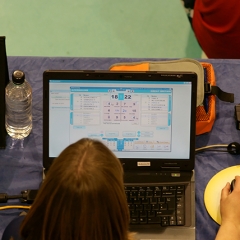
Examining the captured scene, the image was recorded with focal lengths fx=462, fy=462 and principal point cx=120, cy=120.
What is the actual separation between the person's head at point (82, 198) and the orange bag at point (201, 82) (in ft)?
1.66

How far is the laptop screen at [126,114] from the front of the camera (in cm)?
108

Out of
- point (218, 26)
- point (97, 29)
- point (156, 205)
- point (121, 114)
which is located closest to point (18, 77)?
point (121, 114)

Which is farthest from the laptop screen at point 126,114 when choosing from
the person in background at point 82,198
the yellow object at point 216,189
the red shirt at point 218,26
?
the red shirt at point 218,26

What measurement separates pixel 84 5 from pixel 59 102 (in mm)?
1283

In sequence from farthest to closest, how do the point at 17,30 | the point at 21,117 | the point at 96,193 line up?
A: the point at 17,30
the point at 21,117
the point at 96,193

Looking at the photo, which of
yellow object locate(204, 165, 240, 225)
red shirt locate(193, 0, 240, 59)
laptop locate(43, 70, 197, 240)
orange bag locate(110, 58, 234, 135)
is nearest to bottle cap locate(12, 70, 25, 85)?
laptop locate(43, 70, 197, 240)

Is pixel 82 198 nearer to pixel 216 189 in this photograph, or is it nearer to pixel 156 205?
pixel 156 205

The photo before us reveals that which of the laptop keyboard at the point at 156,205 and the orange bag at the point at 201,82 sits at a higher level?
the orange bag at the point at 201,82

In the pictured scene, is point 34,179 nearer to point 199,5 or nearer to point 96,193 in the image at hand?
point 96,193

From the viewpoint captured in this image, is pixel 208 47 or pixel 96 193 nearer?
pixel 96 193

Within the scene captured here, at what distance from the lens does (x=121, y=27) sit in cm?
222

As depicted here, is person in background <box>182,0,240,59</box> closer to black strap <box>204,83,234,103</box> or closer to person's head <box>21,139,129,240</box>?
black strap <box>204,83,234,103</box>

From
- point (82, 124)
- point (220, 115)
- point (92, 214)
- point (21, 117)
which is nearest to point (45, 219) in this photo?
point (92, 214)

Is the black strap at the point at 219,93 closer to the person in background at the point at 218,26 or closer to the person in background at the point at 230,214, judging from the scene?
the person in background at the point at 230,214
